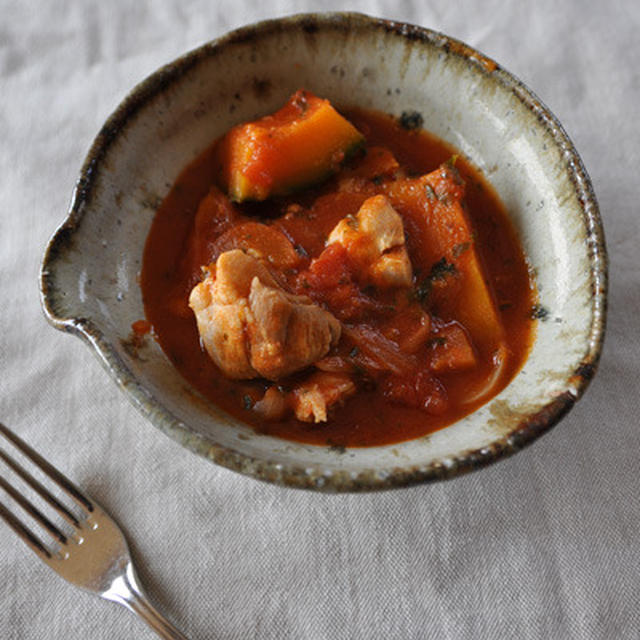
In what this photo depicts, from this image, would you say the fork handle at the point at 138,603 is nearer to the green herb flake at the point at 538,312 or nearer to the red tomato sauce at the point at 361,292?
the red tomato sauce at the point at 361,292

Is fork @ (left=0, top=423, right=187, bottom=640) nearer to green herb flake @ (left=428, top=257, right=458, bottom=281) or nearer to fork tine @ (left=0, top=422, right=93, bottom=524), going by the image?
fork tine @ (left=0, top=422, right=93, bottom=524)

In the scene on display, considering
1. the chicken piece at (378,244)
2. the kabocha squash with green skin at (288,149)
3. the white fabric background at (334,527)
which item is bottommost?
the white fabric background at (334,527)

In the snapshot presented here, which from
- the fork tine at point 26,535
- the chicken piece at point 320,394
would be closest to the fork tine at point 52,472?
the fork tine at point 26,535

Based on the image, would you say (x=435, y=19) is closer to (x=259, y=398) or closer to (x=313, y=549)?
(x=259, y=398)

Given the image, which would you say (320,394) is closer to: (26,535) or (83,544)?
(83,544)

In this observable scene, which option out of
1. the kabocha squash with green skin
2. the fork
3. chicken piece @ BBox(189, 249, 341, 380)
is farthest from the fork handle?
the kabocha squash with green skin

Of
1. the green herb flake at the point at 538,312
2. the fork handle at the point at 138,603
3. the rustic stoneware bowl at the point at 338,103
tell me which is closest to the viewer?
the rustic stoneware bowl at the point at 338,103
